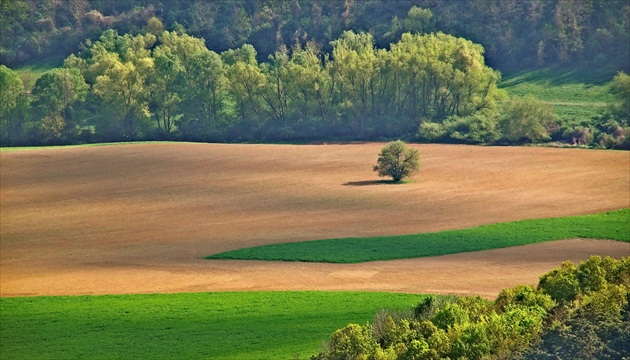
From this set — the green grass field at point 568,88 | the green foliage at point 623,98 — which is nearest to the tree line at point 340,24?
the green grass field at point 568,88

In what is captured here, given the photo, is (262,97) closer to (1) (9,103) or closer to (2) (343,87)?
(2) (343,87)

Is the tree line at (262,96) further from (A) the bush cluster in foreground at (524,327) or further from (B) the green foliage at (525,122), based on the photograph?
(A) the bush cluster in foreground at (524,327)

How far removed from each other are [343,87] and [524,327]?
88.6 meters

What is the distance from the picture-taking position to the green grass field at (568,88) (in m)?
110

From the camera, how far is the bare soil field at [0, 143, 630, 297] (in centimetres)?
4828

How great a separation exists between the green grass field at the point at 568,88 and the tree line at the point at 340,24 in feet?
9.60

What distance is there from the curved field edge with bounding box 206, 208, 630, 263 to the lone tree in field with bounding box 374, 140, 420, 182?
16405 mm

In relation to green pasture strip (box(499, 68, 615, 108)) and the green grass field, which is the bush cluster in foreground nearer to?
the green grass field

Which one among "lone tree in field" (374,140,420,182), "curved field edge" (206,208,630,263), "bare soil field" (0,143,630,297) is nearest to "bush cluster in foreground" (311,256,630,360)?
"bare soil field" (0,143,630,297)

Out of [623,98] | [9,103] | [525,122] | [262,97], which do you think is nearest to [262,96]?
[262,97]

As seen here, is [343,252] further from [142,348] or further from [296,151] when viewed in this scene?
[296,151]

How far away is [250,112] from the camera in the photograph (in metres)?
113

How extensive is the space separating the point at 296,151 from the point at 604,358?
238ft

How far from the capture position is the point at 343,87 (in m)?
113
